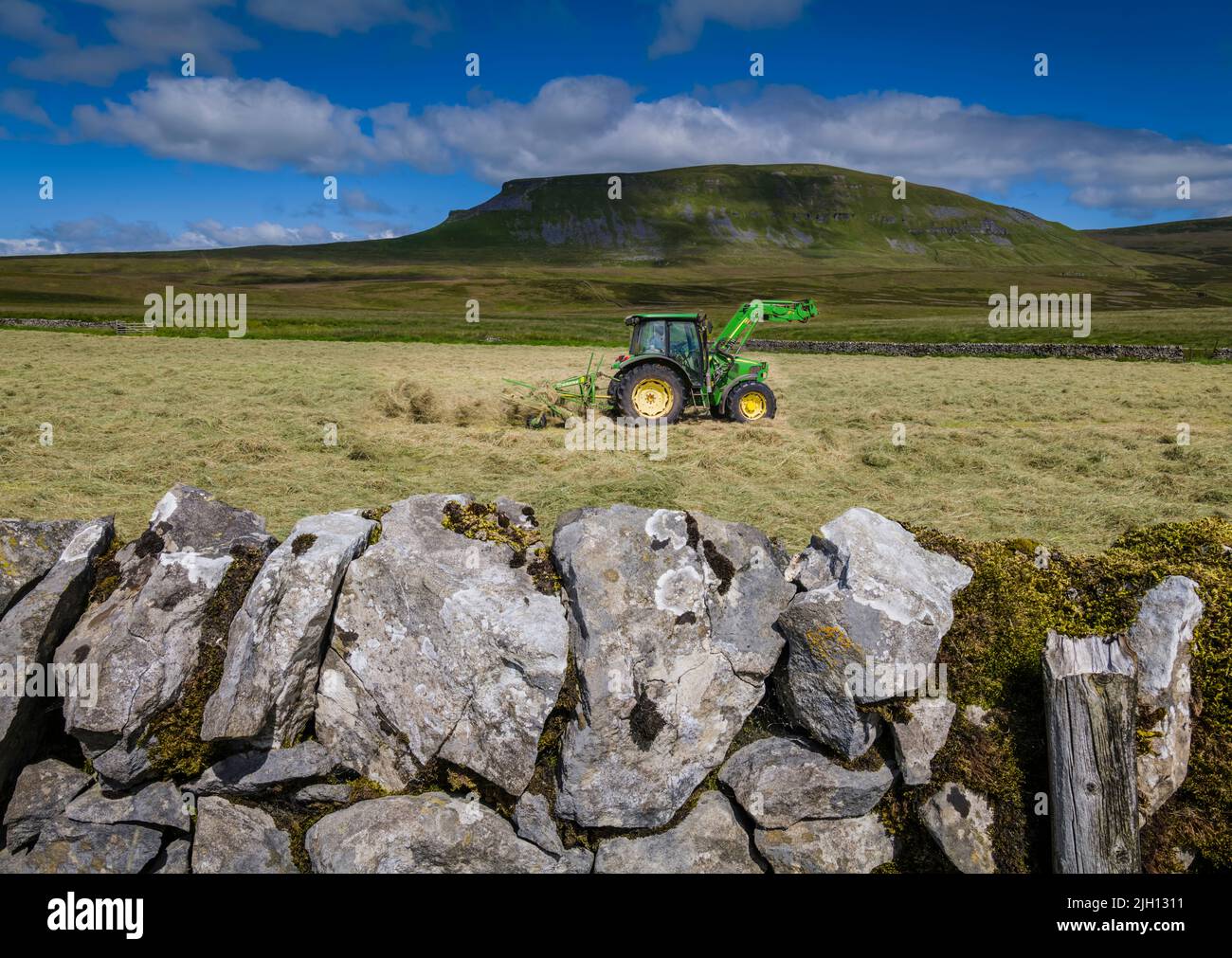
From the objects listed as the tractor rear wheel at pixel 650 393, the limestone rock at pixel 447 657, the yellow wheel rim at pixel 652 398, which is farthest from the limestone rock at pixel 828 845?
the yellow wheel rim at pixel 652 398

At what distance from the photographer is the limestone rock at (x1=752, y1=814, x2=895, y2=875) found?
12.5 feet

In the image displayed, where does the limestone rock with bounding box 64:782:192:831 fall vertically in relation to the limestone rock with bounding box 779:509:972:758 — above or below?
below

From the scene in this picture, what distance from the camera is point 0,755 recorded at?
12.3 ft

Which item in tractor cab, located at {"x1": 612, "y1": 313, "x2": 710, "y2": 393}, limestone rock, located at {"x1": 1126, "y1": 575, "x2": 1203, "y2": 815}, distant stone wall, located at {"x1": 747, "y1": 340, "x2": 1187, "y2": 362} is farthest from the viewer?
distant stone wall, located at {"x1": 747, "y1": 340, "x2": 1187, "y2": 362}

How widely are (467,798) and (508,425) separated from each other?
38.1ft

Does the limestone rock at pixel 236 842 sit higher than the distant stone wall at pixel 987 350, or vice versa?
the distant stone wall at pixel 987 350

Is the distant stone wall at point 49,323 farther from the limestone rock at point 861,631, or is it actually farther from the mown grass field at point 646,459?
the limestone rock at point 861,631

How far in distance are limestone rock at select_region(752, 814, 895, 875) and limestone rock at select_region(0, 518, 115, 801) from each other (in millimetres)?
3520

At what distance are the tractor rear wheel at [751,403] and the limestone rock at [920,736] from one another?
12032 millimetres

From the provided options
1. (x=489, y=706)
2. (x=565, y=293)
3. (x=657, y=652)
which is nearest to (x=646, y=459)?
(x=657, y=652)

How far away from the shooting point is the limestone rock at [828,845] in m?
3.81

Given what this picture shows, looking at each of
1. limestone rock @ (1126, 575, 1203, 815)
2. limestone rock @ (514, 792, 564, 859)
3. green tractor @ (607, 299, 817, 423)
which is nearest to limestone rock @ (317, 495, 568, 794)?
limestone rock @ (514, 792, 564, 859)

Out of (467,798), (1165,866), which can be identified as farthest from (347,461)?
(1165,866)

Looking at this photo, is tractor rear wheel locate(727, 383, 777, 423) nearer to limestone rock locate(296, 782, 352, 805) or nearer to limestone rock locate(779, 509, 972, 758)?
limestone rock locate(779, 509, 972, 758)
